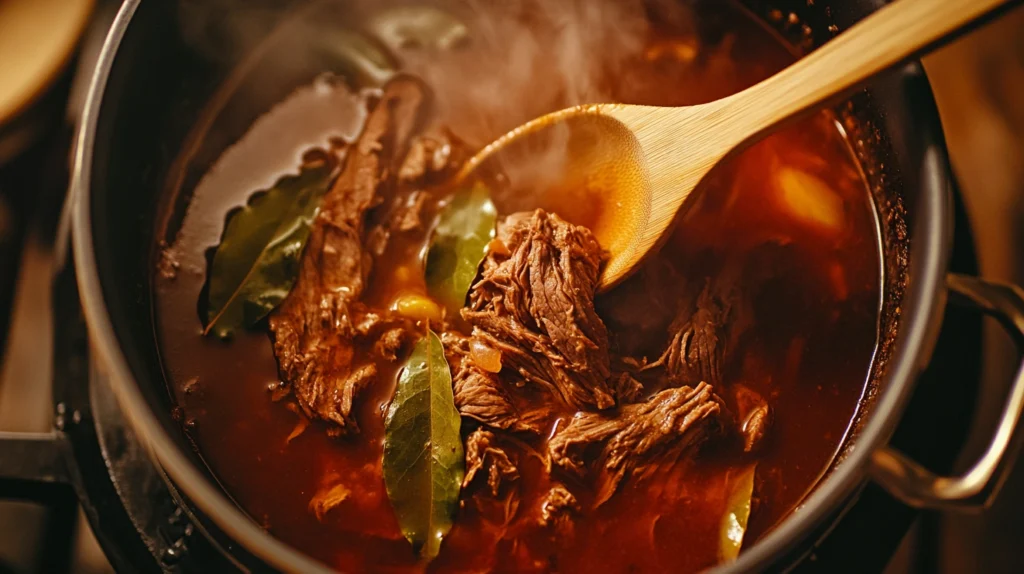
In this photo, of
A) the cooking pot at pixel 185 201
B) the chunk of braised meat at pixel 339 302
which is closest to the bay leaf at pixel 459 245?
the chunk of braised meat at pixel 339 302

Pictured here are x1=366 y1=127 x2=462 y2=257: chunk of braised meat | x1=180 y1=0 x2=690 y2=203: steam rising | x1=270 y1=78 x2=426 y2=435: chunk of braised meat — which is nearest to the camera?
x1=270 y1=78 x2=426 y2=435: chunk of braised meat

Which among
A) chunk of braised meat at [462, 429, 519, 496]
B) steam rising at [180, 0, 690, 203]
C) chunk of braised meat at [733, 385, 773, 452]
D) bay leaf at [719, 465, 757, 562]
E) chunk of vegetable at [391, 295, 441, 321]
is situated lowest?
bay leaf at [719, 465, 757, 562]

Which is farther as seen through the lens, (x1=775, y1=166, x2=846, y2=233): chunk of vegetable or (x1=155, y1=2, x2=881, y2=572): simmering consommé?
(x1=775, y1=166, x2=846, y2=233): chunk of vegetable

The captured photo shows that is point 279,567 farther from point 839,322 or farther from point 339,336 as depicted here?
point 839,322

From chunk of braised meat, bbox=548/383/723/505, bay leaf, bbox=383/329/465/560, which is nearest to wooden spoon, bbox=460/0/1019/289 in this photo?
chunk of braised meat, bbox=548/383/723/505

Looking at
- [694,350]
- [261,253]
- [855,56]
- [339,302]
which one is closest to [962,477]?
[694,350]

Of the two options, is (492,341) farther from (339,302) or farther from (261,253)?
(261,253)

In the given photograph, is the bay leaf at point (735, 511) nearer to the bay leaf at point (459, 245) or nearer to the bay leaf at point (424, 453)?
the bay leaf at point (424, 453)

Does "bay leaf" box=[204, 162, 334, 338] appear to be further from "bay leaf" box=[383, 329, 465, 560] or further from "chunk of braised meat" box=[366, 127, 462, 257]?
"bay leaf" box=[383, 329, 465, 560]

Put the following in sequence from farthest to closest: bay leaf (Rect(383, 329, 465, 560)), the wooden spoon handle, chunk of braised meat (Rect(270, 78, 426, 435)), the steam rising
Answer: the steam rising < chunk of braised meat (Rect(270, 78, 426, 435)) < bay leaf (Rect(383, 329, 465, 560)) < the wooden spoon handle
